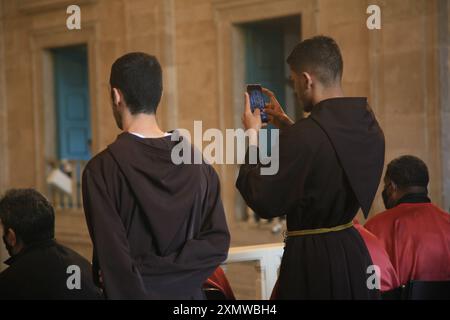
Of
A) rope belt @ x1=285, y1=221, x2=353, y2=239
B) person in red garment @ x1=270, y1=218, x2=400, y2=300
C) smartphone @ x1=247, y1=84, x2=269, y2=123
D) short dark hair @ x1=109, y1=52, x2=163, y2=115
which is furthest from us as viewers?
person in red garment @ x1=270, y1=218, x2=400, y2=300

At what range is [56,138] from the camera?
11.1 meters

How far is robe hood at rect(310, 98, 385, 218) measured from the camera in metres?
2.51

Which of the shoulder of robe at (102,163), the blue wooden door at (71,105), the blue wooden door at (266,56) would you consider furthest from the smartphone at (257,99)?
the blue wooden door at (71,105)

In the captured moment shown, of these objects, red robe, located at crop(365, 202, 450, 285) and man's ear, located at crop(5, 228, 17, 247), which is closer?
man's ear, located at crop(5, 228, 17, 247)

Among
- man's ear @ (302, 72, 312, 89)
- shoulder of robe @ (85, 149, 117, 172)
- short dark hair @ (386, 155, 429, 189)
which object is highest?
man's ear @ (302, 72, 312, 89)

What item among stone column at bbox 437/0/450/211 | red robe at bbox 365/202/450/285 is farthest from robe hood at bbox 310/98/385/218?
stone column at bbox 437/0/450/211

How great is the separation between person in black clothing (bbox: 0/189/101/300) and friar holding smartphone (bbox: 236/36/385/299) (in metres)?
1.06

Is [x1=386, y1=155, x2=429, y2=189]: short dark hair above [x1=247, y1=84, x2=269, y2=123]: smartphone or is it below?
below

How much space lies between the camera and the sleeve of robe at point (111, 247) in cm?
215

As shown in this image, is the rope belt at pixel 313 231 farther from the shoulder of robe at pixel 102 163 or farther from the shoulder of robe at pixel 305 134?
the shoulder of robe at pixel 102 163

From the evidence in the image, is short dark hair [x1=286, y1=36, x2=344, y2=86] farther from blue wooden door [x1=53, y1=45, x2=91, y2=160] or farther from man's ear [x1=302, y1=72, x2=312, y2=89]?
blue wooden door [x1=53, y1=45, x2=91, y2=160]

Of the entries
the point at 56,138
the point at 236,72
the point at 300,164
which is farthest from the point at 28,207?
the point at 56,138

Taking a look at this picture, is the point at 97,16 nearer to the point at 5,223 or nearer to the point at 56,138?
the point at 56,138
